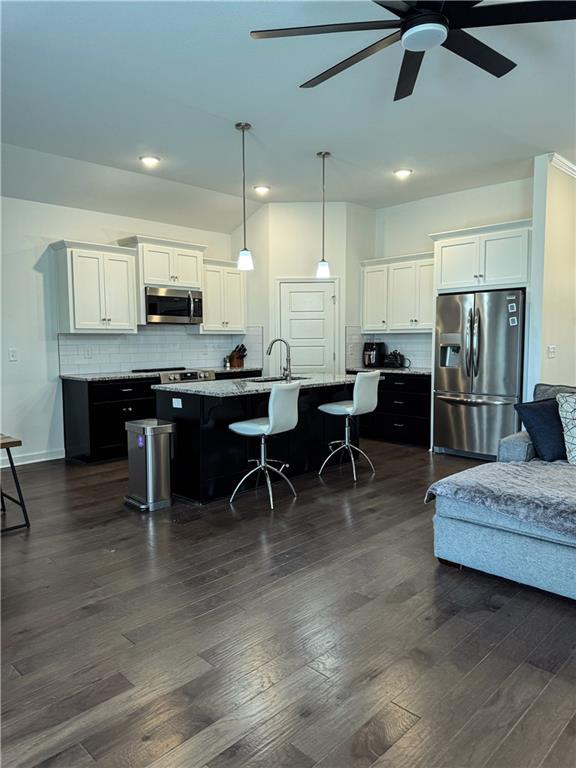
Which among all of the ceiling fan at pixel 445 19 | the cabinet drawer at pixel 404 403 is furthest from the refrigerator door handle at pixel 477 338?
the ceiling fan at pixel 445 19

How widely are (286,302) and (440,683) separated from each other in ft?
17.4

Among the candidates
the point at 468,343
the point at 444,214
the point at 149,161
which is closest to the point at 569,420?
the point at 468,343

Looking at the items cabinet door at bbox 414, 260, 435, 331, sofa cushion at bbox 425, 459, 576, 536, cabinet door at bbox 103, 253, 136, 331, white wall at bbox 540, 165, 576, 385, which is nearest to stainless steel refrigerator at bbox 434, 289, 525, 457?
white wall at bbox 540, 165, 576, 385

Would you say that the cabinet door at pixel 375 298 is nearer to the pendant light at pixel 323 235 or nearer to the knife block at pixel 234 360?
the pendant light at pixel 323 235

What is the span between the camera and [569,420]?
3.28 m

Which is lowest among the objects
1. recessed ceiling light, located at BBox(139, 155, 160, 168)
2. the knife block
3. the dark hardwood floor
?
the dark hardwood floor

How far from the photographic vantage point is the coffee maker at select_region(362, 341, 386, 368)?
6719 millimetres

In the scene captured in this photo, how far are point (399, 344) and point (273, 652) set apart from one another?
17.1 ft

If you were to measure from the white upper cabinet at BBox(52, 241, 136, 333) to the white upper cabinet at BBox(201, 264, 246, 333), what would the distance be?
1075mm

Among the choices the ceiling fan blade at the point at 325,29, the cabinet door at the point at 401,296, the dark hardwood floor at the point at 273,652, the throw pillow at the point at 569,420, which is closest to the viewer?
the dark hardwood floor at the point at 273,652

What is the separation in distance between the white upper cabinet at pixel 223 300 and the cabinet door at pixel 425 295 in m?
2.33

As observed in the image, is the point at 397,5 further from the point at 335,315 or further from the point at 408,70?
the point at 335,315

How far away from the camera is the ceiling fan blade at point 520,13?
2168 millimetres

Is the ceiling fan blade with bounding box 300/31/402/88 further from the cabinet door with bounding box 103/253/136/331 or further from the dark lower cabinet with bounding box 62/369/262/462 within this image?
the dark lower cabinet with bounding box 62/369/262/462
